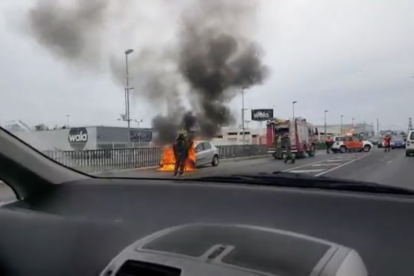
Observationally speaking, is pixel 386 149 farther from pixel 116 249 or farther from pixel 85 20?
pixel 116 249

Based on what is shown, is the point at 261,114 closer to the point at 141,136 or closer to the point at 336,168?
the point at 336,168

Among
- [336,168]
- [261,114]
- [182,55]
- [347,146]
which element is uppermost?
[182,55]

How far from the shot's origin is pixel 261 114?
3363 mm

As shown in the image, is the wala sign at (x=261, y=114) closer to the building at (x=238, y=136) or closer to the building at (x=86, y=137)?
the building at (x=238, y=136)

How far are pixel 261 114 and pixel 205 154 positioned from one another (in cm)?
57

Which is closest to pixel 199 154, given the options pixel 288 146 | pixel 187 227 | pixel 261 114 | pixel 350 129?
pixel 261 114

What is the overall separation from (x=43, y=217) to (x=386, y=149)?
422 cm

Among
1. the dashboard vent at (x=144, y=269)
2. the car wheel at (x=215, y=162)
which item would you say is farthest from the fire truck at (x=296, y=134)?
the dashboard vent at (x=144, y=269)

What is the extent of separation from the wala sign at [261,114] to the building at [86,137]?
861 millimetres

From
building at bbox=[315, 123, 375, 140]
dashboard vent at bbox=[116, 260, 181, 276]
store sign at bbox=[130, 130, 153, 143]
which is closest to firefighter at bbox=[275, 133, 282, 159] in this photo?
building at bbox=[315, 123, 375, 140]

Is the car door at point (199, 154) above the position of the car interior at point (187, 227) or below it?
above

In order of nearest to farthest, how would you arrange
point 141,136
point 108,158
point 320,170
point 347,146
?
1. point 320,170
2. point 108,158
3. point 141,136
4. point 347,146

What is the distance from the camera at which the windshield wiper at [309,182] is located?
4.45 ft

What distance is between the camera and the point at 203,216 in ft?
4.80
